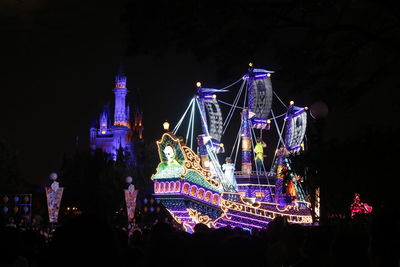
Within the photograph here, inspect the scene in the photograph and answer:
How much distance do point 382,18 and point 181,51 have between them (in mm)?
3303

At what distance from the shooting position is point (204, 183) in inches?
1139

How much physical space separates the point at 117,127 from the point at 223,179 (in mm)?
85043

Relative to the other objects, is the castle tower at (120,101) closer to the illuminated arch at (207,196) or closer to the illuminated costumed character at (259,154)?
the illuminated costumed character at (259,154)

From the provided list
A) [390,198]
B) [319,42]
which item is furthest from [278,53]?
[390,198]

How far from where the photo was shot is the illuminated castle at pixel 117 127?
381 ft

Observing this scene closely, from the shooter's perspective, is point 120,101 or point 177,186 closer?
point 177,186

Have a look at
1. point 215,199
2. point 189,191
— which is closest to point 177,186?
point 189,191

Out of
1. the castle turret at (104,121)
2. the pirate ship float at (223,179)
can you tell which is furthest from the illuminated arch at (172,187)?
the castle turret at (104,121)

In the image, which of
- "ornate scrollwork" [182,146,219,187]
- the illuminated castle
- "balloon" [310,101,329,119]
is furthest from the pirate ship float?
the illuminated castle

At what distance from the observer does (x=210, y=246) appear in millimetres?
5453

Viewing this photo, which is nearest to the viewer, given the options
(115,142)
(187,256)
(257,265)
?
(257,265)

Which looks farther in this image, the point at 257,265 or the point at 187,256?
the point at 187,256

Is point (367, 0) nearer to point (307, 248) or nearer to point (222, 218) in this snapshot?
point (307, 248)

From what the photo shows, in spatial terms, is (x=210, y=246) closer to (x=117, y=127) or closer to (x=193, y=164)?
(x=193, y=164)
